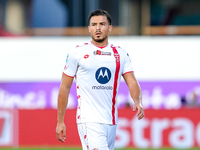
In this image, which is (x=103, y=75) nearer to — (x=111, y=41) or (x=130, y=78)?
(x=130, y=78)

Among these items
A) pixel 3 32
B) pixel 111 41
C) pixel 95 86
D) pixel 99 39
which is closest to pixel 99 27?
pixel 99 39

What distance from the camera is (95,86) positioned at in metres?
4.71

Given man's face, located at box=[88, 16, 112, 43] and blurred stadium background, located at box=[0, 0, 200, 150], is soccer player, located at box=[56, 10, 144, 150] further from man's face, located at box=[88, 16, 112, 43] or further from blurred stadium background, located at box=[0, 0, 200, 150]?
blurred stadium background, located at box=[0, 0, 200, 150]

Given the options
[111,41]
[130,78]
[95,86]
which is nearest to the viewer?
[95,86]

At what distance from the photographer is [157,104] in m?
16.2

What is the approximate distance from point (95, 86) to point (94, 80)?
0.20 ft

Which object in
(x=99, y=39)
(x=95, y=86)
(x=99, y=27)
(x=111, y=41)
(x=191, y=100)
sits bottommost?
(x=191, y=100)

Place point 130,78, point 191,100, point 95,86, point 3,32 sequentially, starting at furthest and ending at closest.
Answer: point 3,32, point 191,100, point 130,78, point 95,86

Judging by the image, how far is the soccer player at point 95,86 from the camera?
4.69 meters

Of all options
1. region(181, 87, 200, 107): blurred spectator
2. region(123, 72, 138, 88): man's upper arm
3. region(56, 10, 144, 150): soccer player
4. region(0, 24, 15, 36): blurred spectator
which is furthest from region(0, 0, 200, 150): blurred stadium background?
region(56, 10, 144, 150): soccer player

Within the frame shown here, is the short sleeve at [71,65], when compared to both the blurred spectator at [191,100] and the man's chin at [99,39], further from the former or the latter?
the blurred spectator at [191,100]

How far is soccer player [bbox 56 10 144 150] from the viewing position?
15.4 ft

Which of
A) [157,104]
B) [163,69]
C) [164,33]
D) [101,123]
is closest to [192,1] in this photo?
[164,33]

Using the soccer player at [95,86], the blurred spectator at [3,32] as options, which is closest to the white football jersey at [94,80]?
the soccer player at [95,86]
